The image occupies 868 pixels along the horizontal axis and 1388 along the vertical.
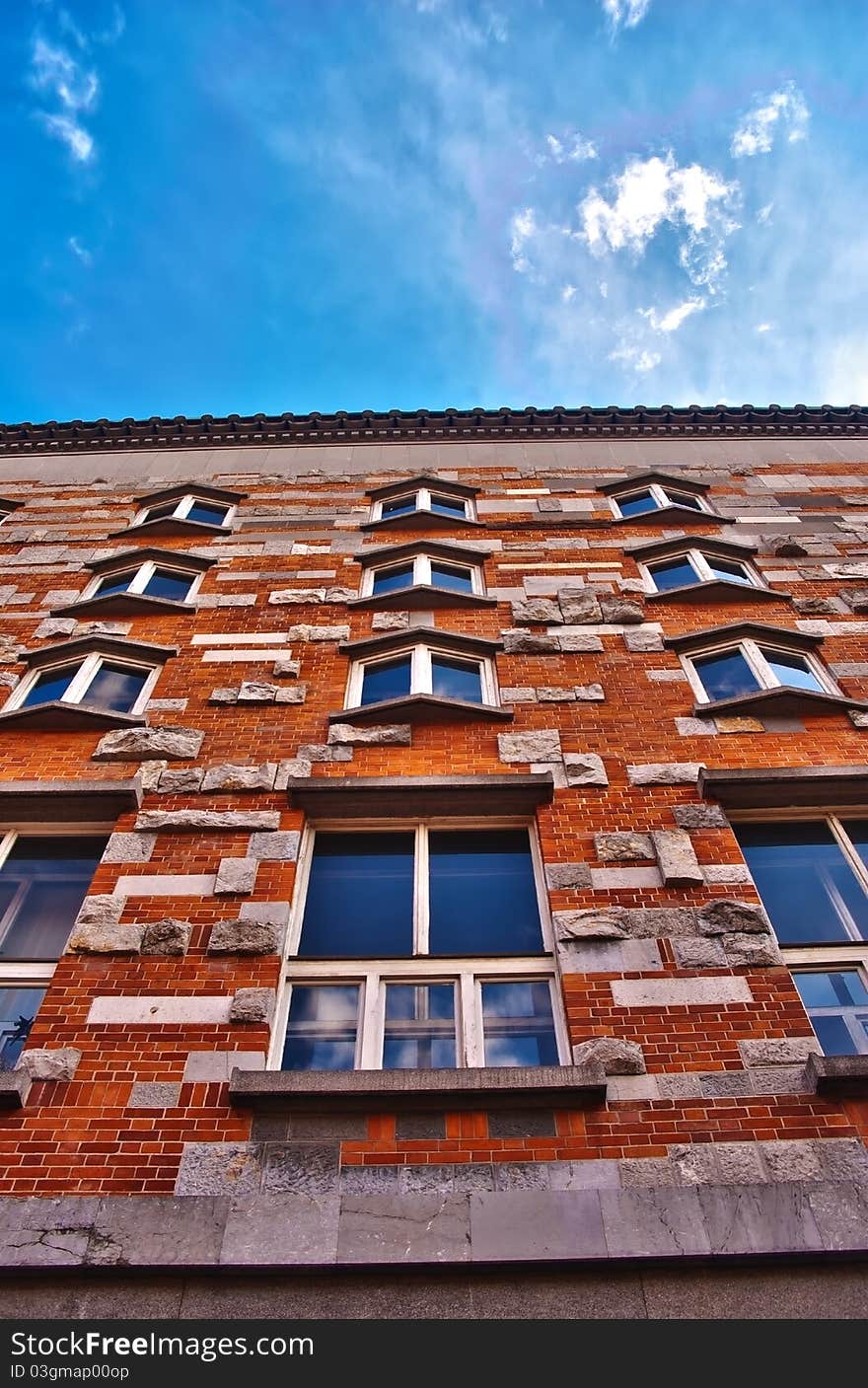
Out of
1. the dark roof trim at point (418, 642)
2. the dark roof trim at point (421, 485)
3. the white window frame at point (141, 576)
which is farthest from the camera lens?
the dark roof trim at point (421, 485)

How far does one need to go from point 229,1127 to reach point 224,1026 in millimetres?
771

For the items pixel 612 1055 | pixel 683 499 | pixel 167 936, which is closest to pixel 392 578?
pixel 683 499

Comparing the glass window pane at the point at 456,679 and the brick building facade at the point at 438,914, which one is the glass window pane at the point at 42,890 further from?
the glass window pane at the point at 456,679

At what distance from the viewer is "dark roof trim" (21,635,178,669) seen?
10805 mm

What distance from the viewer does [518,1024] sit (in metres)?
6.81

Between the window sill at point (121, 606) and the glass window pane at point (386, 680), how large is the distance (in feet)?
8.87

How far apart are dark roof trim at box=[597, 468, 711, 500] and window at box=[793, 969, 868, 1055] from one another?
9.58 m

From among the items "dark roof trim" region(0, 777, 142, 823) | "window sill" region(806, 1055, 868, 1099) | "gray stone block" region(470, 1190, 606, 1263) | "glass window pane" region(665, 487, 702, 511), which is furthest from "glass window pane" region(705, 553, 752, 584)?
"gray stone block" region(470, 1190, 606, 1263)

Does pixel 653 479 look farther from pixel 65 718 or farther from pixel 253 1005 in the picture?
pixel 253 1005

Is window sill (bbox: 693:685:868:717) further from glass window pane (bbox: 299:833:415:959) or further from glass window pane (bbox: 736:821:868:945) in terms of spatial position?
glass window pane (bbox: 299:833:415:959)

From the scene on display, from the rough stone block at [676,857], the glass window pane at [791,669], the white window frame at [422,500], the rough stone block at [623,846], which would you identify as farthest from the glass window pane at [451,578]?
the rough stone block at [676,857]

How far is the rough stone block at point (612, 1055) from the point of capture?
6.19 metres

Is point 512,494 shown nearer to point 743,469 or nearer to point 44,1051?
point 743,469

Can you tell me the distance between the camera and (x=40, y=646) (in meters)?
11.4
